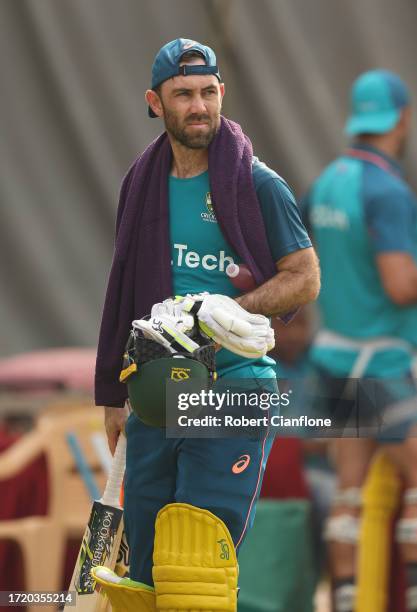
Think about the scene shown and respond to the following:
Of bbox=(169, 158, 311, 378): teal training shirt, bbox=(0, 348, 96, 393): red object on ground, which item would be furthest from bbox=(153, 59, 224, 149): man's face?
bbox=(0, 348, 96, 393): red object on ground

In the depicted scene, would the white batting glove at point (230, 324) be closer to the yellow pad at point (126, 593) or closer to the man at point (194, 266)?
the man at point (194, 266)

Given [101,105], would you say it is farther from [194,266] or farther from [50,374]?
[194,266]

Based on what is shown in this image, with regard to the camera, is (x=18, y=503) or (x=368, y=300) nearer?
(x=368, y=300)

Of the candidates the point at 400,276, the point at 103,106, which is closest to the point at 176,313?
the point at 400,276

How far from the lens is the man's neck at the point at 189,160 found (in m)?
4.19

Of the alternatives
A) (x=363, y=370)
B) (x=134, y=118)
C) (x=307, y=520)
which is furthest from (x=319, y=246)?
(x=134, y=118)

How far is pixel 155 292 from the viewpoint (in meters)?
4.16

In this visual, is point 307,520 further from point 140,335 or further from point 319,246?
point 140,335

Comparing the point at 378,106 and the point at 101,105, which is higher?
the point at 101,105

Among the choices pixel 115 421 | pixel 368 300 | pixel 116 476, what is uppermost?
pixel 368 300

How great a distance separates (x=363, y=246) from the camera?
596 cm

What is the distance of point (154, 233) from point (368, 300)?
198 centimetres

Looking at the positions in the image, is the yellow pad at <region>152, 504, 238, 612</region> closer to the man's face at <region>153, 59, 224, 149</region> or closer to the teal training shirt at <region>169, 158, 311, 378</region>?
the teal training shirt at <region>169, 158, 311, 378</region>

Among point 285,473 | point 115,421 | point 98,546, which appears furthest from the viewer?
point 285,473
